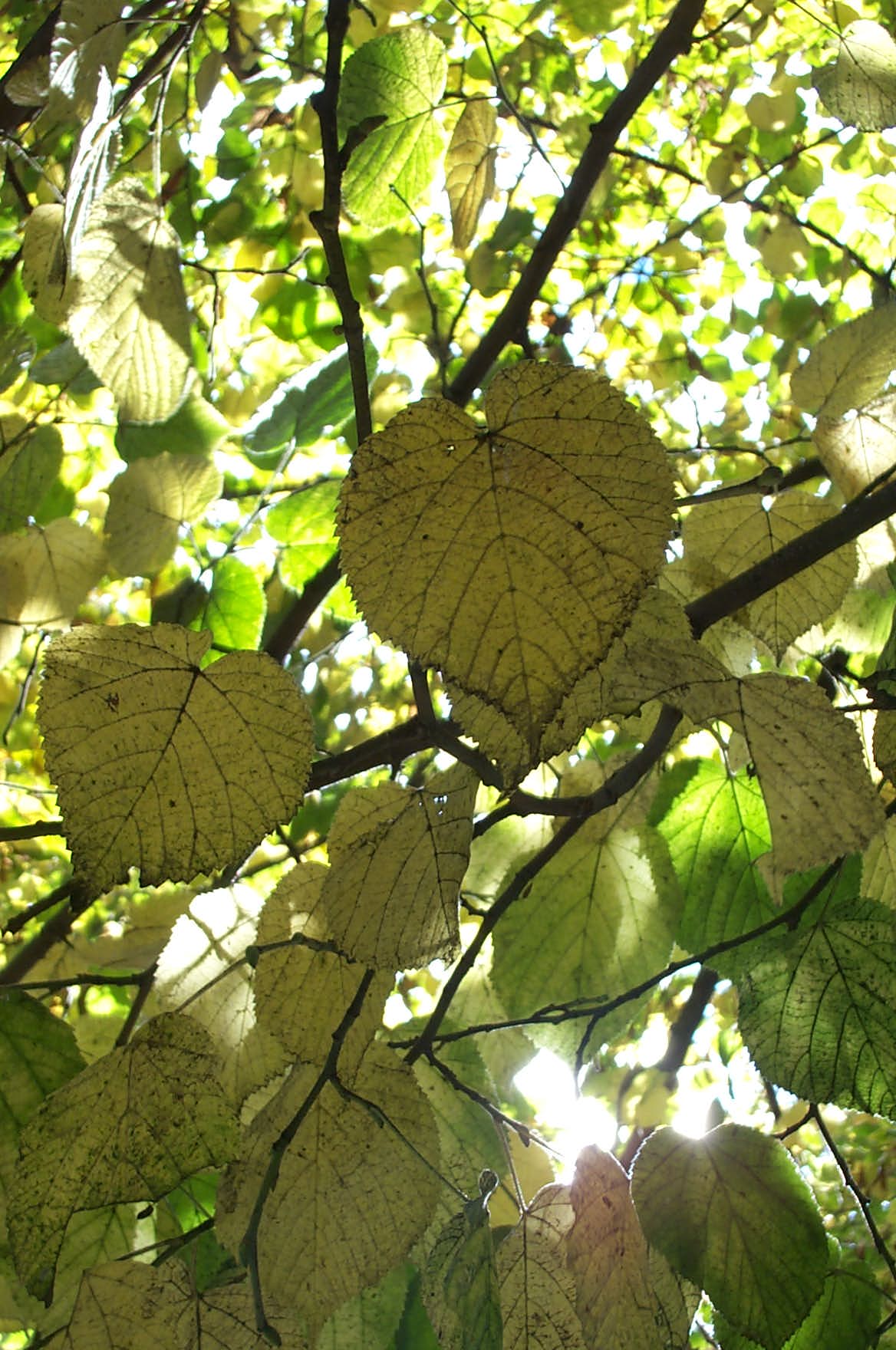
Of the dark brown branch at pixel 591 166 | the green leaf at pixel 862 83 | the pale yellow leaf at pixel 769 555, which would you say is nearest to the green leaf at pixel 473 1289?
the pale yellow leaf at pixel 769 555

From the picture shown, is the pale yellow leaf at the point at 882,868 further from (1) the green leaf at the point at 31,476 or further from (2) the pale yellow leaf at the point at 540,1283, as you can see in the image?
(1) the green leaf at the point at 31,476

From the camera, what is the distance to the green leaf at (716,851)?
2.42 ft

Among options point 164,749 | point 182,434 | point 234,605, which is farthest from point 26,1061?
point 182,434

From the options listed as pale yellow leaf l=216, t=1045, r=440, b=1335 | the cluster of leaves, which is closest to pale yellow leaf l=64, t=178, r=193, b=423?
the cluster of leaves

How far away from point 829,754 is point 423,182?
0.71m

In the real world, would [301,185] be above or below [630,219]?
below

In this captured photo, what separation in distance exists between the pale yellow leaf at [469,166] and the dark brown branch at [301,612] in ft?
1.17

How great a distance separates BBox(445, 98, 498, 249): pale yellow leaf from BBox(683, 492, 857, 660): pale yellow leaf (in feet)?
1.47

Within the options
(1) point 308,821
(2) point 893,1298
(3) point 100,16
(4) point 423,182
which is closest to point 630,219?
(4) point 423,182

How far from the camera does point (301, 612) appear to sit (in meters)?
1.20

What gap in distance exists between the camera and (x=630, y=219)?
6.56 ft

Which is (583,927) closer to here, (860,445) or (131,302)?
(860,445)

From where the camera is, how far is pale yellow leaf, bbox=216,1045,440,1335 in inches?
20.0

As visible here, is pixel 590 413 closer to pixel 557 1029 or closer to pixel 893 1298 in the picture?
pixel 557 1029
